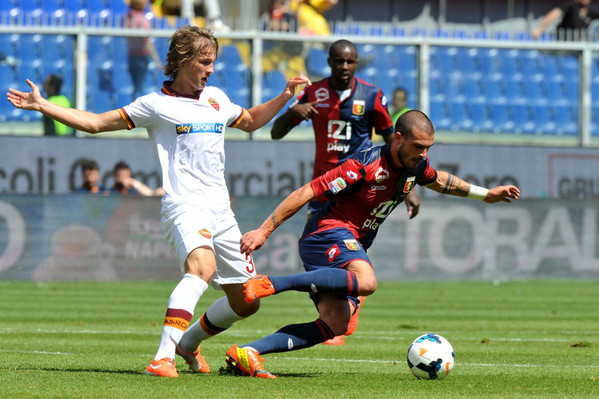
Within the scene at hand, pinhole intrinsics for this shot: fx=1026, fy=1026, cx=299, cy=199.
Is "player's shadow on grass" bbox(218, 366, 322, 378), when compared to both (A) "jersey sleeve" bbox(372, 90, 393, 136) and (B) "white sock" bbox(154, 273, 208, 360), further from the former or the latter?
(A) "jersey sleeve" bbox(372, 90, 393, 136)

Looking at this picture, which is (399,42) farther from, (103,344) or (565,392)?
(565,392)

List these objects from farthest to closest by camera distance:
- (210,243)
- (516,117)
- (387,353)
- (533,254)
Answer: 1. (516,117)
2. (533,254)
3. (387,353)
4. (210,243)

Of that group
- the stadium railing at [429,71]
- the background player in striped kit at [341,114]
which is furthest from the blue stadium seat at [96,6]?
the background player in striped kit at [341,114]

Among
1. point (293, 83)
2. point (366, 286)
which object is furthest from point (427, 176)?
point (293, 83)

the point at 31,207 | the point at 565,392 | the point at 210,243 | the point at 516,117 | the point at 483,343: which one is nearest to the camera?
the point at 565,392

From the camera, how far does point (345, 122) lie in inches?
370

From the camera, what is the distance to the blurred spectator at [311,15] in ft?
70.1

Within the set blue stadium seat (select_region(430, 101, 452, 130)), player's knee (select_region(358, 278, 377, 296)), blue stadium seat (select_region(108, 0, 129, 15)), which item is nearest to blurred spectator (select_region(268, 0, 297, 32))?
blue stadium seat (select_region(108, 0, 129, 15))

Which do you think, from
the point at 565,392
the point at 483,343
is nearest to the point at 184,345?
the point at 565,392

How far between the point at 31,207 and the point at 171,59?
32.0 feet

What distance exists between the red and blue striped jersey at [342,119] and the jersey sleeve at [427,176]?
237 cm

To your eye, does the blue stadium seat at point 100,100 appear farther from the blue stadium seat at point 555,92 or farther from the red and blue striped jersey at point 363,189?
the red and blue striped jersey at point 363,189

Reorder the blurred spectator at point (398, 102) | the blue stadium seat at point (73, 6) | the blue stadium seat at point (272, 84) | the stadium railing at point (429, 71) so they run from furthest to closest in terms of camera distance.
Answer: the blue stadium seat at point (73, 6) → the blue stadium seat at point (272, 84) → the stadium railing at point (429, 71) → the blurred spectator at point (398, 102)

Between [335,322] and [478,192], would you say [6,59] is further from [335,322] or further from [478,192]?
[335,322]
